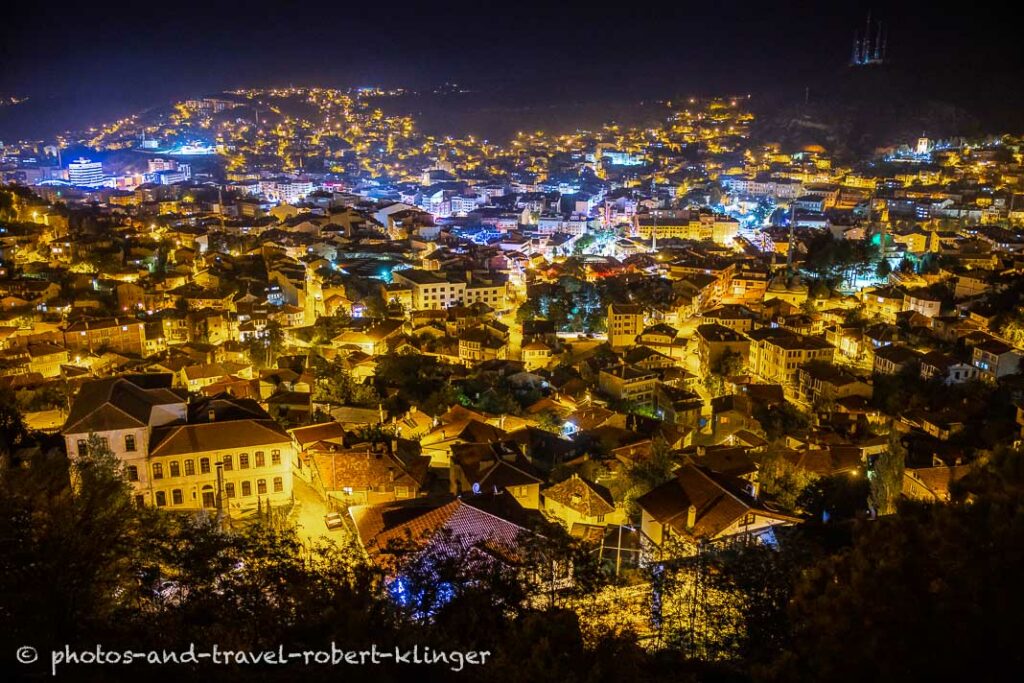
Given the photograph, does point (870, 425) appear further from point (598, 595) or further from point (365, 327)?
point (365, 327)

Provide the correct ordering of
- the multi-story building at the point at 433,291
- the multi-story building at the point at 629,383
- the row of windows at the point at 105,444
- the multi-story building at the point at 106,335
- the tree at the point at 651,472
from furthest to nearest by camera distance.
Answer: the multi-story building at the point at 433,291 → the multi-story building at the point at 106,335 → the multi-story building at the point at 629,383 → the tree at the point at 651,472 → the row of windows at the point at 105,444

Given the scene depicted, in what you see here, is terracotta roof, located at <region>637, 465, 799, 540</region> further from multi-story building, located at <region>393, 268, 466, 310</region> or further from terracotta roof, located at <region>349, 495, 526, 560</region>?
multi-story building, located at <region>393, 268, 466, 310</region>

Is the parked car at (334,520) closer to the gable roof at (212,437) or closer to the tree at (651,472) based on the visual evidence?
the gable roof at (212,437)

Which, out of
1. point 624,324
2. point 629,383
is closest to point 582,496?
point 629,383

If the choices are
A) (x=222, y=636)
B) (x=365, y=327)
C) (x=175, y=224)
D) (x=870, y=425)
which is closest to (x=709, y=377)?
(x=870, y=425)

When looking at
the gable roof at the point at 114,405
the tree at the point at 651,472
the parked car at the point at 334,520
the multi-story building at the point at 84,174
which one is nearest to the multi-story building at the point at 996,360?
the tree at the point at 651,472

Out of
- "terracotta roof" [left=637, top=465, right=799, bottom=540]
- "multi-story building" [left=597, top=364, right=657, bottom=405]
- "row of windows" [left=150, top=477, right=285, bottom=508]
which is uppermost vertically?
"terracotta roof" [left=637, top=465, right=799, bottom=540]

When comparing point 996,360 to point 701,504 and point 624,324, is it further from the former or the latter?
point 701,504

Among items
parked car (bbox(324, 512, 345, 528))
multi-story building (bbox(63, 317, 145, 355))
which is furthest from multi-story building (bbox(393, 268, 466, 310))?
parked car (bbox(324, 512, 345, 528))
